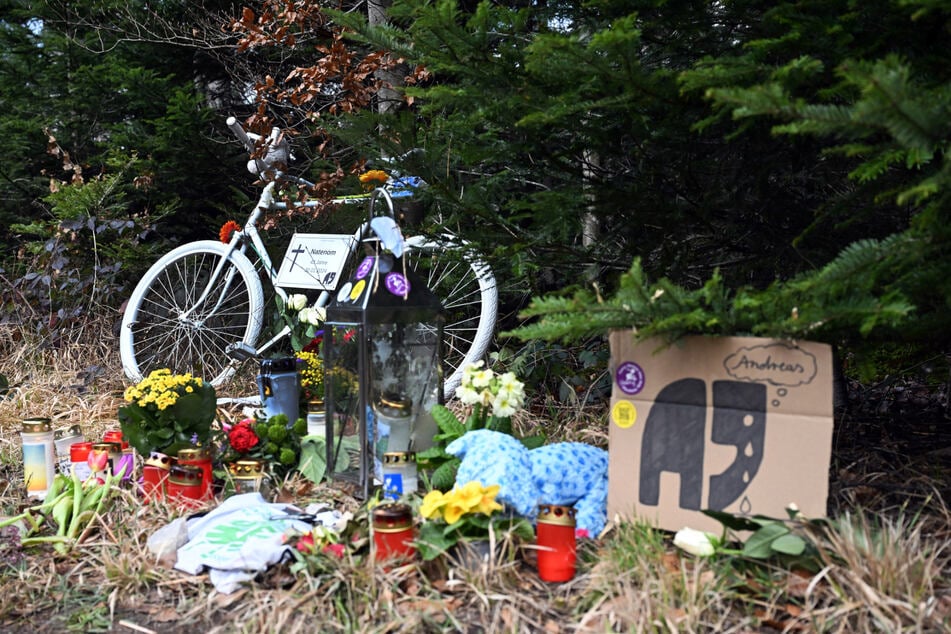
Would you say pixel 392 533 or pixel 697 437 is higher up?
pixel 697 437

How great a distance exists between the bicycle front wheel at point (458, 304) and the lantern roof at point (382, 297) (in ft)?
2.02

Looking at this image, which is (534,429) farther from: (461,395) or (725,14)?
(725,14)

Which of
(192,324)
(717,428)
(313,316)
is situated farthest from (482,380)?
(192,324)

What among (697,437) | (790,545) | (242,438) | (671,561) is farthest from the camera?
(242,438)

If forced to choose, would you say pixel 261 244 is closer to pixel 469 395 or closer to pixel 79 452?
pixel 79 452

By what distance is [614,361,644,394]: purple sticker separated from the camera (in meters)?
1.91

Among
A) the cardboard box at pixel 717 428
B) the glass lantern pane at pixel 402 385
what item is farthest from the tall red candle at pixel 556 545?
the glass lantern pane at pixel 402 385

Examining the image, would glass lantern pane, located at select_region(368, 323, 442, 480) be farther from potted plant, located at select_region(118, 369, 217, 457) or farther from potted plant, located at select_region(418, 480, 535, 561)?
potted plant, located at select_region(118, 369, 217, 457)

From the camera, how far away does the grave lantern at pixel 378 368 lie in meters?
2.29

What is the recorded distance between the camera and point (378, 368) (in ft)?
7.67

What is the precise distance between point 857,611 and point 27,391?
3682 millimetres

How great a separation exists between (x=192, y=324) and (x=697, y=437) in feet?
9.83

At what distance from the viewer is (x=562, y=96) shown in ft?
6.66

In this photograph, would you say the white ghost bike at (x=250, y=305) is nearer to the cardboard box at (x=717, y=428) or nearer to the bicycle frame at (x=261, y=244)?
the bicycle frame at (x=261, y=244)
